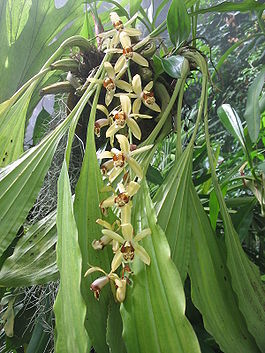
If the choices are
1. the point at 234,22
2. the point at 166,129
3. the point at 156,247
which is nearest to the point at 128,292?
the point at 156,247

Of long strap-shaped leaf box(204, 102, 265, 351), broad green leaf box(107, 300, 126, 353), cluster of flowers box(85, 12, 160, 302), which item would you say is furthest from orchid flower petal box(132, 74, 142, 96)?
broad green leaf box(107, 300, 126, 353)

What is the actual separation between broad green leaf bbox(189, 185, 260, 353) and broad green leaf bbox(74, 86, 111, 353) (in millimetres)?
93

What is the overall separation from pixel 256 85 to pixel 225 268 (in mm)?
304

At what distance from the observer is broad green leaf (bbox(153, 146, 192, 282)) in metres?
0.42

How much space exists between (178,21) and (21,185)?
0.98 feet

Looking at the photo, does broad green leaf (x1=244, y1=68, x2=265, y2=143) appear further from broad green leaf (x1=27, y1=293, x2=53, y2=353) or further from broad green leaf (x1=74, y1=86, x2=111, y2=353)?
broad green leaf (x1=27, y1=293, x2=53, y2=353)

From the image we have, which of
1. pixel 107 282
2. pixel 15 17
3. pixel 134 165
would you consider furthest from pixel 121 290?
pixel 15 17

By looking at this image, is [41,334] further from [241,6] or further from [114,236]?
[241,6]

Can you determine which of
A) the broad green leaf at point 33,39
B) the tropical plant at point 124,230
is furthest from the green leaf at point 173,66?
the broad green leaf at point 33,39

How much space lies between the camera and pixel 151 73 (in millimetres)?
582

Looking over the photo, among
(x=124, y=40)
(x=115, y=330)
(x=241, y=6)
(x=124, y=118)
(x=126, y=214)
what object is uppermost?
(x=241, y=6)

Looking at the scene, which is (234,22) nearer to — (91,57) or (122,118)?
(91,57)

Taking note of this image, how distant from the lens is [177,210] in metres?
0.45

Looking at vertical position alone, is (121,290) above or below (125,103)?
below
